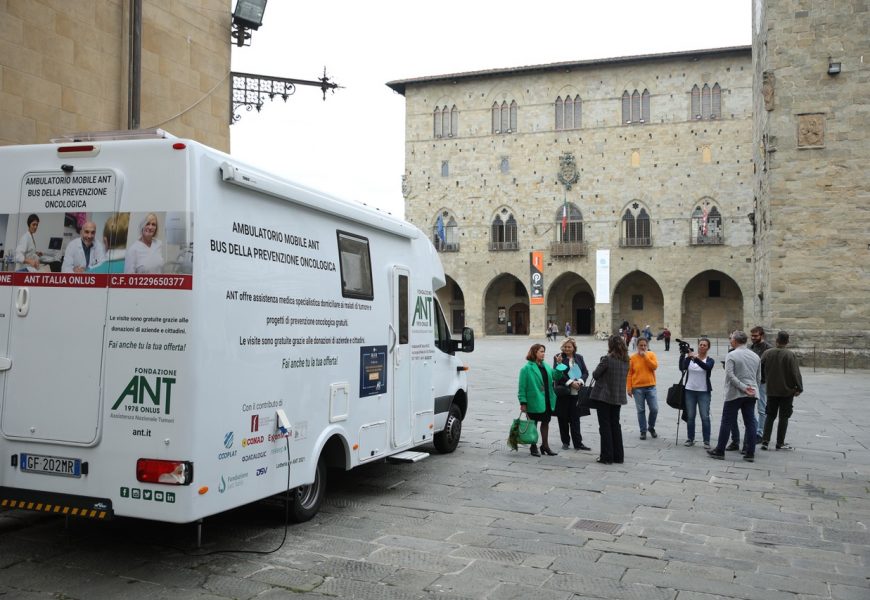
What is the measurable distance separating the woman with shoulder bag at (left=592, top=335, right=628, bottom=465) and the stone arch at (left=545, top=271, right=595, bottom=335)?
4301cm

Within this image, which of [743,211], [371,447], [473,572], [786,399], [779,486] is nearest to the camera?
[473,572]

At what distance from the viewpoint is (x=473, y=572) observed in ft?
16.7

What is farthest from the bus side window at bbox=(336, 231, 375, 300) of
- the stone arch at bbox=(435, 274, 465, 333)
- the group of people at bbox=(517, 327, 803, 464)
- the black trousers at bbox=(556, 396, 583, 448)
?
the stone arch at bbox=(435, 274, 465, 333)

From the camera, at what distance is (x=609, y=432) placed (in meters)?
9.03

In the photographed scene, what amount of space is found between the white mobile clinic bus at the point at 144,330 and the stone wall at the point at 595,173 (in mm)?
43812

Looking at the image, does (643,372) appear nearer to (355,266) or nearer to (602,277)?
(355,266)

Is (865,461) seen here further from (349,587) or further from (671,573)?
(349,587)

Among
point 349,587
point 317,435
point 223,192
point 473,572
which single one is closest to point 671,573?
point 473,572

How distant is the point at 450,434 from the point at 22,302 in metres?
5.61

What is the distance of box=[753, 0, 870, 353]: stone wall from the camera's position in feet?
78.4

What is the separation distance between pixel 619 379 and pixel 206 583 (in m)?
5.70

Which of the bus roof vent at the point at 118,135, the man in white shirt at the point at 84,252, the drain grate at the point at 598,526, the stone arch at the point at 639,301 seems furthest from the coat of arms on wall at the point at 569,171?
the man in white shirt at the point at 84,252

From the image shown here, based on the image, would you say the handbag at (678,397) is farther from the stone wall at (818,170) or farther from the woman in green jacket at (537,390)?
the stone wall at (818,170)

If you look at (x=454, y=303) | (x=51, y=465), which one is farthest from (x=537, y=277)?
(x=51, y=465)
